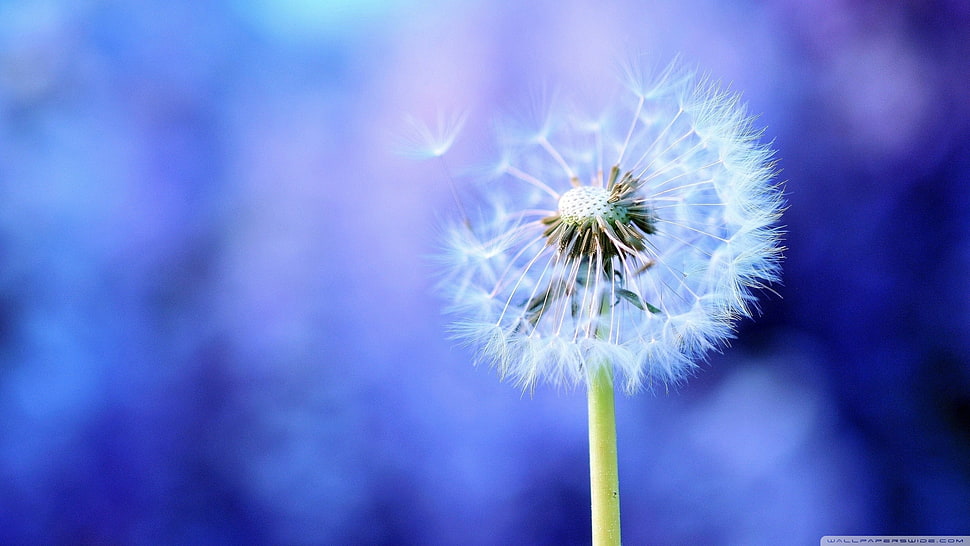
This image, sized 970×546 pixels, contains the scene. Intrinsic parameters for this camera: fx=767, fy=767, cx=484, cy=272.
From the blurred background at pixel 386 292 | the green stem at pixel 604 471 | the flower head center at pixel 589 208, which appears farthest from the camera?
the blurred background at pixel 386 292

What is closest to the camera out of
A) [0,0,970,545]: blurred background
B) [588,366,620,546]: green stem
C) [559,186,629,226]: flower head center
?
[588,366,620,546]: green stem

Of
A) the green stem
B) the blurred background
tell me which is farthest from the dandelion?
the blurred background

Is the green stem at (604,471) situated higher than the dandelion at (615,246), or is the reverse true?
the dandelion at (615,246)

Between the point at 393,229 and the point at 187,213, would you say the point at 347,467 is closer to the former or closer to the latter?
the point at 393,229

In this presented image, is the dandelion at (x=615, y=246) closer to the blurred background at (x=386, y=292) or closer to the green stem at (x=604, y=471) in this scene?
the green stem at (x=604, y=471)

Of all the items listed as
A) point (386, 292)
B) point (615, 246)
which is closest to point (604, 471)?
point (615, 246)

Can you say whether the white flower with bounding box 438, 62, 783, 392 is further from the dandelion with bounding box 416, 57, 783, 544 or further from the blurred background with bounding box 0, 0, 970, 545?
the blurred background with bounding box 0, 0, 970, 545

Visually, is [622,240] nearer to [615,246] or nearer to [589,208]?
[615,246]

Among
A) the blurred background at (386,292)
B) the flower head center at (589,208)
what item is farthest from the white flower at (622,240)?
the blurred background at (386,292)
